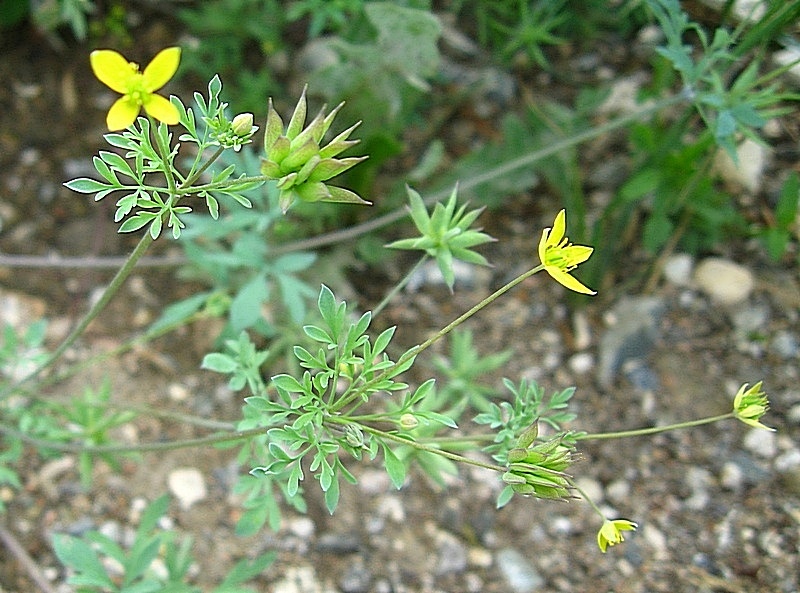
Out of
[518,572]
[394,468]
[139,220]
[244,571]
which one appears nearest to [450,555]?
[518,572]

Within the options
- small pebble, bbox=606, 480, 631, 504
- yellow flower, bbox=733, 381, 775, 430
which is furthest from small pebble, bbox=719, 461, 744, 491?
yellow flower, bbox=733, 381, 775, 430

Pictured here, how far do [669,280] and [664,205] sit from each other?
25 centimetres

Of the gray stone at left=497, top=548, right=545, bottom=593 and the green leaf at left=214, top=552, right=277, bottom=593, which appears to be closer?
the green leaf at left=214, top=552, right=277, bottom=593

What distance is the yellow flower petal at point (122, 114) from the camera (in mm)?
913

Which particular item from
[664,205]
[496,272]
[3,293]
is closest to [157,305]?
[3,293]

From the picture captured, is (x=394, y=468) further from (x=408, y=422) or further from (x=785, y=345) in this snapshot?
(x=785, y=345)

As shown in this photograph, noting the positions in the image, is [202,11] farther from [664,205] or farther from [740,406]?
[740,406]

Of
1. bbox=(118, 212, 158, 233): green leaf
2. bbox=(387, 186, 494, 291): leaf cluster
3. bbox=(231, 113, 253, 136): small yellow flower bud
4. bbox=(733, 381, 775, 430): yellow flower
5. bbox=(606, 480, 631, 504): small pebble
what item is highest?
bbox=(231, 113, 253, 136): small yellow flower bud

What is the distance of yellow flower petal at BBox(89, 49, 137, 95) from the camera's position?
2.99 ft

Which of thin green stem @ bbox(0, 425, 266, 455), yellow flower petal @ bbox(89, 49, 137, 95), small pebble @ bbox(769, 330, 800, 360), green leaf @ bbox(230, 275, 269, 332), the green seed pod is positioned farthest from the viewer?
small pebble @ bbox(769, 330, 800, 360)

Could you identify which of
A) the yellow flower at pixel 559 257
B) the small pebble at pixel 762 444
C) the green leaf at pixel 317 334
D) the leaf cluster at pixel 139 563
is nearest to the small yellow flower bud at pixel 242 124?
the green leaf at pixel 317 334

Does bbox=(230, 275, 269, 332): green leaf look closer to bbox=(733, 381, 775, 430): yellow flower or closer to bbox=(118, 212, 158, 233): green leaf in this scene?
bbox=(118, 212, 158, 233): green leaf

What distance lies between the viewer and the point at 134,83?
3.05ft

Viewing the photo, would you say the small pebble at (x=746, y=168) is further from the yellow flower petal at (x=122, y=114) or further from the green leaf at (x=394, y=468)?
the yellow flower petal at (x=122, y=114)
